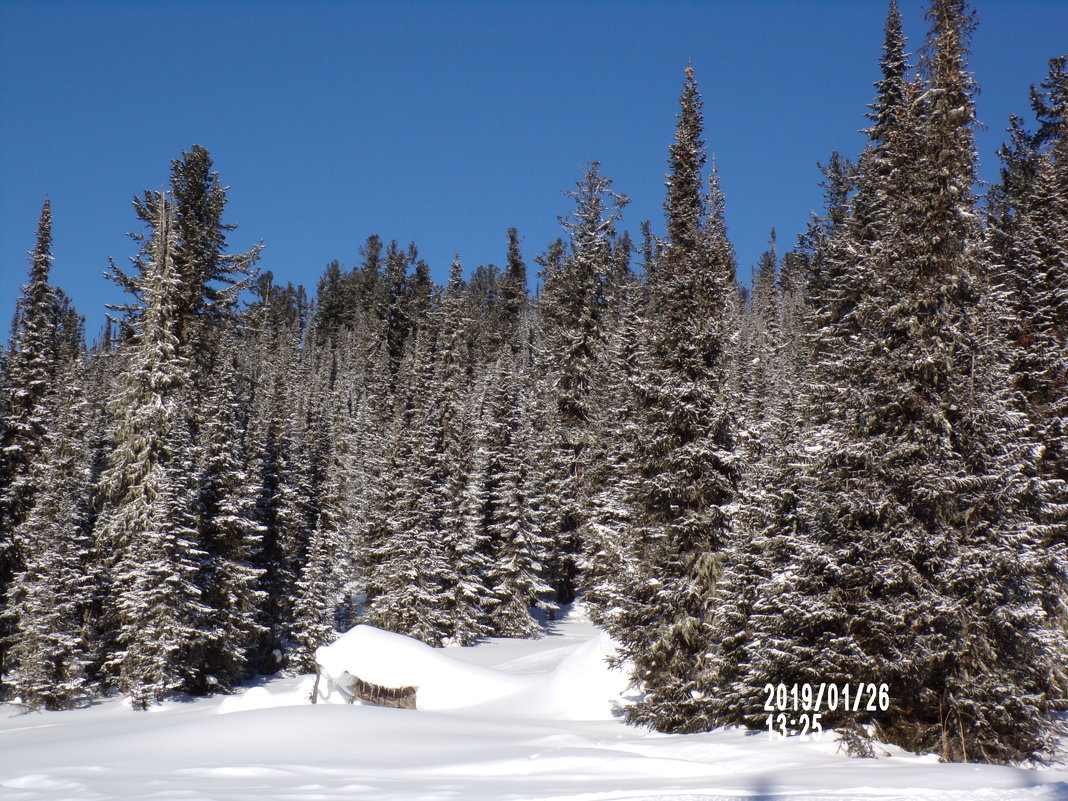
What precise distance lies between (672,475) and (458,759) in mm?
8358

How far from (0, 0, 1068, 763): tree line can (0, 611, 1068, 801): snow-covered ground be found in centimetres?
211

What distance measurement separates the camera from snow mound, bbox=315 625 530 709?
873 inches

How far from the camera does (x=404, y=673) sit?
2234 cm

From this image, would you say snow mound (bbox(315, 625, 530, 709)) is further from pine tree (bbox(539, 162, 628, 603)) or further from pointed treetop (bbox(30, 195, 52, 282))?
pointed treetop (bbox(30, 195, 52, 282))

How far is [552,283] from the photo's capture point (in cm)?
4503

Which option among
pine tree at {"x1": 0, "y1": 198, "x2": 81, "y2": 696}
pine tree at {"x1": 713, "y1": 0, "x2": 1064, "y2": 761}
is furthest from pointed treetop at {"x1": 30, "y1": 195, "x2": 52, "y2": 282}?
pine tree at {"x1": 713, "y1": 0, "x2": 1064, "y2": 761}

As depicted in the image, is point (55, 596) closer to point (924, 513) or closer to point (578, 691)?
point (578, 691)

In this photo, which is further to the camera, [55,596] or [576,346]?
[576,346]

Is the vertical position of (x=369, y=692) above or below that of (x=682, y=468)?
below

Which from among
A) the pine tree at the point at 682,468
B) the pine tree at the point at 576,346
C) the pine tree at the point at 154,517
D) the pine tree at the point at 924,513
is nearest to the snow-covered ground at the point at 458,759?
the pine tree at the point at 924,513

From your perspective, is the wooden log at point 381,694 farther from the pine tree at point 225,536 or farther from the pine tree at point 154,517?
the pine tree at point 225,536

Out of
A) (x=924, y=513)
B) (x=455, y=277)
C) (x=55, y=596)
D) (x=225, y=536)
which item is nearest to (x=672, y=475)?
(x=924, y=513)

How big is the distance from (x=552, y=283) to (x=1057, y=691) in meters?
34.0

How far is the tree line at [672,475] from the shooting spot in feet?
44.8
